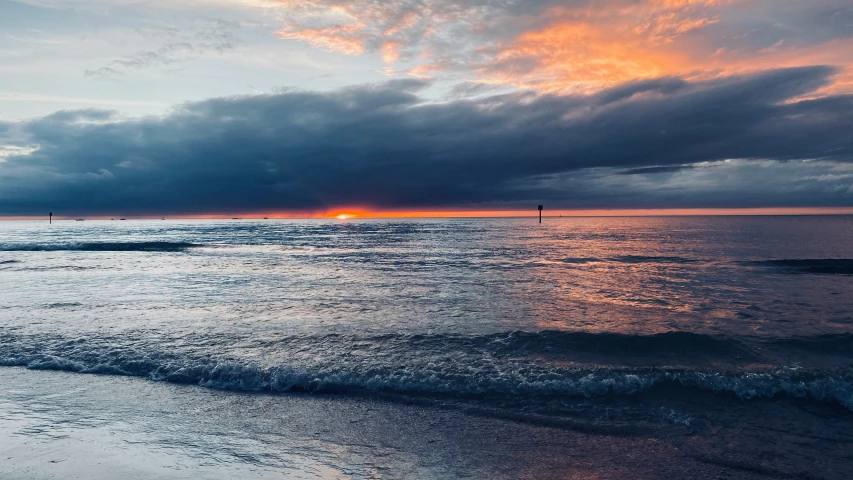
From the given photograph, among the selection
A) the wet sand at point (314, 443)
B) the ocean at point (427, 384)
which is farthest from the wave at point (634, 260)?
the wet sand at point (314, 443)

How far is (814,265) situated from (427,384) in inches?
1457

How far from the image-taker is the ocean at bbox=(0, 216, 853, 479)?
6.78m

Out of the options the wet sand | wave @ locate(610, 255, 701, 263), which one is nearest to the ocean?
the wet sand

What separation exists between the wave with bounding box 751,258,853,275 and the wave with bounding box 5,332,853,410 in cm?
2170

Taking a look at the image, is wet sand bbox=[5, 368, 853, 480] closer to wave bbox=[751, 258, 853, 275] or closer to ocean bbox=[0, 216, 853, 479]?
ocean bbox=[0, 216, 853, 479]

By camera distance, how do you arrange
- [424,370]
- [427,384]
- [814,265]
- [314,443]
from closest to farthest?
[314,443] < [427,384] < [424,370] < [814,265]

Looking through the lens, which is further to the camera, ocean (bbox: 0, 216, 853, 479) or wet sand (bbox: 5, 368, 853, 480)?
ocean (bbox: 0, 216, 853, 479)

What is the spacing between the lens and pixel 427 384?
1011 centimetres

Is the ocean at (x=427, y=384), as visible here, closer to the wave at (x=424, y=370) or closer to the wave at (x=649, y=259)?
the wave at (x=424, y=370)

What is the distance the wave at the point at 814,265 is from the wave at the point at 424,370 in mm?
21700

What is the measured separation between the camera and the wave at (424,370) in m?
9.85

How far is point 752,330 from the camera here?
14.6m

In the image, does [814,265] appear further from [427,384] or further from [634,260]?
[427,384]

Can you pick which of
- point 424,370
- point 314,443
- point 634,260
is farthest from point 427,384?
point 634,260
